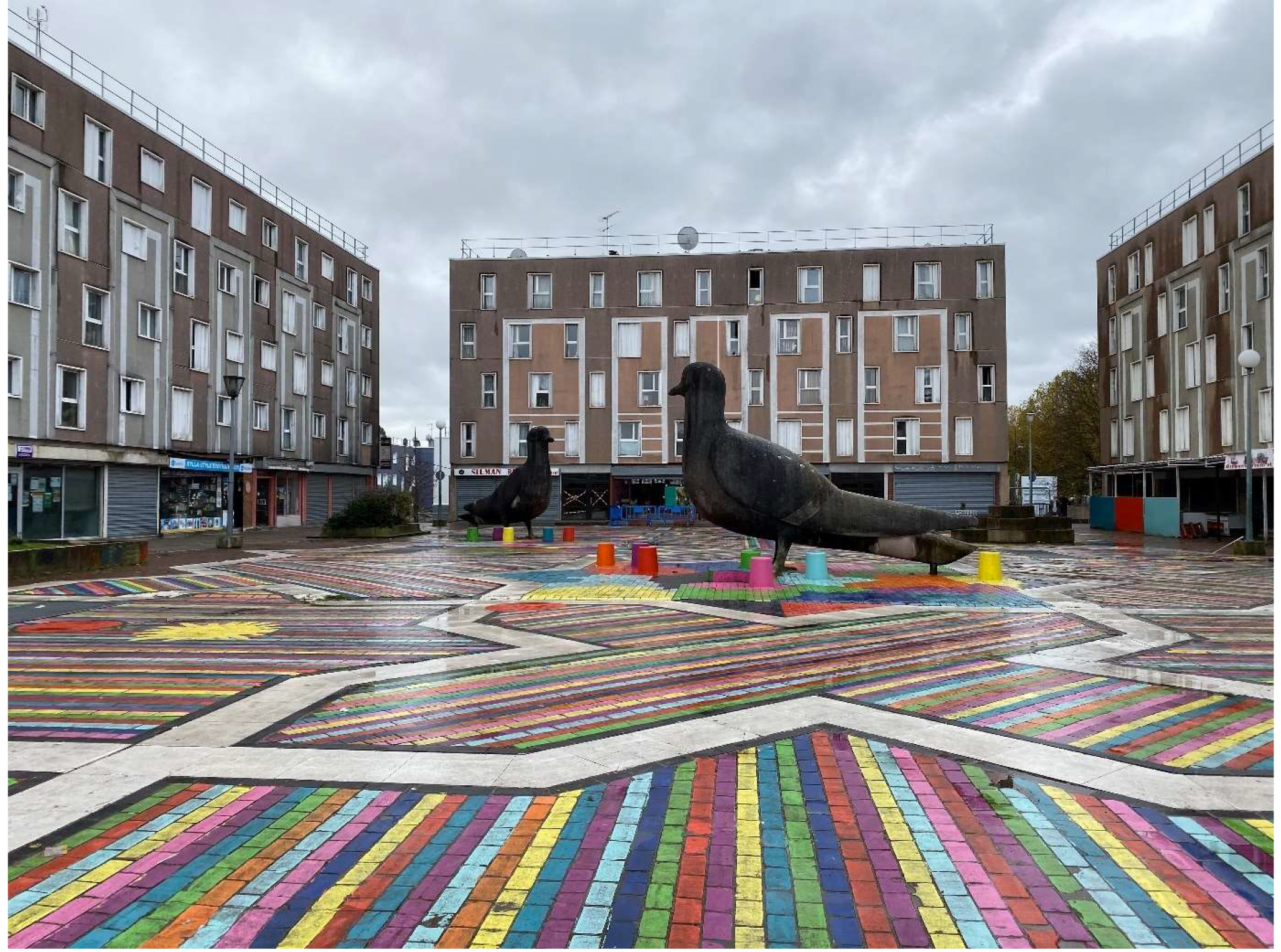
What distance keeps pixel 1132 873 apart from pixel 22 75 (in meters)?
36.1

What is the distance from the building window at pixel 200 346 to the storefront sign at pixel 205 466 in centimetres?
411

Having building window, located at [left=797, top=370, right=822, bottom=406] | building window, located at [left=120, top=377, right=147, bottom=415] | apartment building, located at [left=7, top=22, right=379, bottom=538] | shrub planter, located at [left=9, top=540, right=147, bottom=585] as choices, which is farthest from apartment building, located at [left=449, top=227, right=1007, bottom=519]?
shrub planter, located at [left=9, top=540, right=147, bottom=585]

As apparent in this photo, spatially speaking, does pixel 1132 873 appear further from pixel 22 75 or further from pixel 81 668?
pixel 22 75

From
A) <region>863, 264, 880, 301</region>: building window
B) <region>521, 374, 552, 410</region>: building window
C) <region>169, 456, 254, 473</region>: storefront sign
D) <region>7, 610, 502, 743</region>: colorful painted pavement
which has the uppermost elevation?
<region>863, 264, 880, 301</region>: building window

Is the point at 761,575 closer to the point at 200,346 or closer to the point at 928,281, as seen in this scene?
the point at 200,346

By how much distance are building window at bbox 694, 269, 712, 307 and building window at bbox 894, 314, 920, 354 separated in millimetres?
10348

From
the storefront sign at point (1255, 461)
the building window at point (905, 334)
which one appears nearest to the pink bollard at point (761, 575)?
the storefront sign at point (1255, 461)

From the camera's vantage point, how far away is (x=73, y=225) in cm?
2989

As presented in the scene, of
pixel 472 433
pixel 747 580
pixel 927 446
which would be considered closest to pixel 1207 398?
pixel 927 446

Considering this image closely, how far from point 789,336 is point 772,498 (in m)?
32.1

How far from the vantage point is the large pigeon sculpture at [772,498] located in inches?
642

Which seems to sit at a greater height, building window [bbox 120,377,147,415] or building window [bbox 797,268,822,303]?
building window [bbox 797,268,822,303]

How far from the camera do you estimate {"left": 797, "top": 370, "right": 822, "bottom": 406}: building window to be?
4659 cm

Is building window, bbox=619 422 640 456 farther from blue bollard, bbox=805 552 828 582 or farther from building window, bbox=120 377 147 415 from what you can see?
blue bollard, bbox=805 552 828 582
